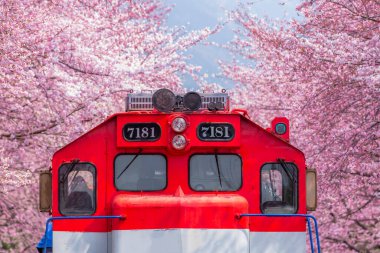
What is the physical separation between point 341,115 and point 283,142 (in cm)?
719

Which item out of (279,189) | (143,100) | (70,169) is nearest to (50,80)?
(143,100)

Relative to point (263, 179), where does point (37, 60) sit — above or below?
above

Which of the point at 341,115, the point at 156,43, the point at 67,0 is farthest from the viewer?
the point at 156,43

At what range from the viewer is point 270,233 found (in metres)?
11.6

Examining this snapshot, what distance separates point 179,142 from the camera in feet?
37.9

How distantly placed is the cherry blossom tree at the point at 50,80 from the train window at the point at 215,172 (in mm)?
6922

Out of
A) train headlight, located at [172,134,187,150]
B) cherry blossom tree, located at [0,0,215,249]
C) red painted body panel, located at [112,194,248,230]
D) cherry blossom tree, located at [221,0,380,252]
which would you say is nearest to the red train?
train headlight, located at [172,134,187,150]

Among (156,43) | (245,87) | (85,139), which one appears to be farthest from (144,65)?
(85,139)

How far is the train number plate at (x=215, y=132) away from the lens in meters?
11.7

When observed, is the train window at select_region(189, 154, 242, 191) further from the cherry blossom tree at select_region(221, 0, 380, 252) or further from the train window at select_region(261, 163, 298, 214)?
the cherry blossom tree at select_region(221, 0, 380, 252)

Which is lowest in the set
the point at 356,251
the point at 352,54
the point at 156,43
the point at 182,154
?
the point at 356,251

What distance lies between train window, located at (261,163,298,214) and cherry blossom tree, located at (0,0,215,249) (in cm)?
730

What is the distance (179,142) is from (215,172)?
565 mm

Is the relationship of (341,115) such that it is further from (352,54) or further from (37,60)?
(37,60)
